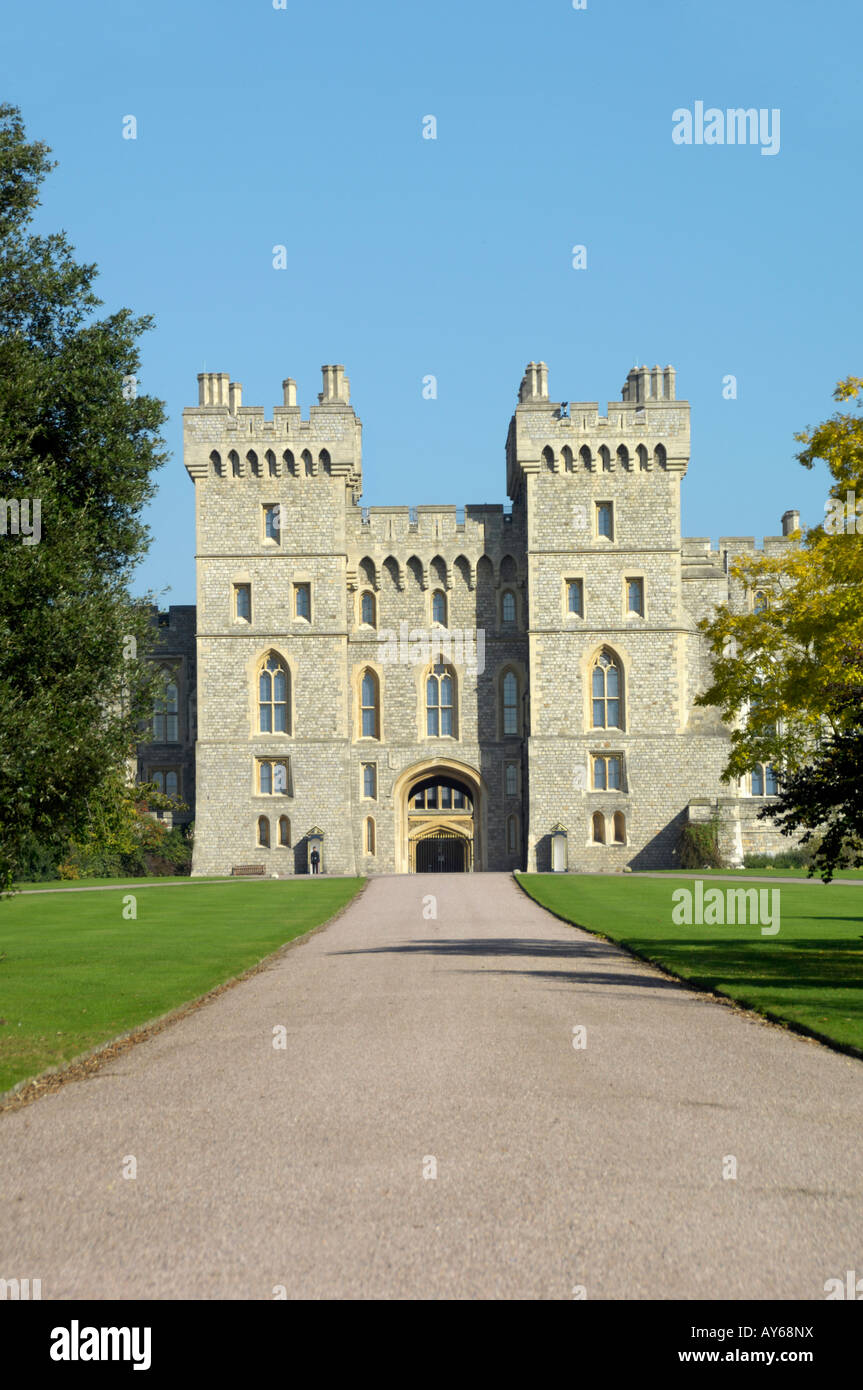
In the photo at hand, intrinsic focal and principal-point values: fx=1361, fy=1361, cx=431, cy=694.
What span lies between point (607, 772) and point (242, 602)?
15.1 metres

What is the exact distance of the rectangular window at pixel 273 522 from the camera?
169 ft

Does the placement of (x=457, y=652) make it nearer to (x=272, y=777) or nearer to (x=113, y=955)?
(x=272, y=777)

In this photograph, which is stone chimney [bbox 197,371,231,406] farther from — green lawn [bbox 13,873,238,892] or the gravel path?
the gravel path

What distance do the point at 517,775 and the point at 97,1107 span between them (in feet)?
144

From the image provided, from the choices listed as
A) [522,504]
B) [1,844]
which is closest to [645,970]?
[1,844]

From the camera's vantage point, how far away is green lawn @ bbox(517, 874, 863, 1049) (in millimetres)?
13609

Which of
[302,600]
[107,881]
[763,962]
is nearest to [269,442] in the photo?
[302,600]

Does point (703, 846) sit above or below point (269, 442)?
below

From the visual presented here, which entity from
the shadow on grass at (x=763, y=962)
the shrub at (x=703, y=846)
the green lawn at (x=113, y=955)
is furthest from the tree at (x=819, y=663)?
the shrub at (x=703, y=846)

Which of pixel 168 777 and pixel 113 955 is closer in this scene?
pixel 113 955

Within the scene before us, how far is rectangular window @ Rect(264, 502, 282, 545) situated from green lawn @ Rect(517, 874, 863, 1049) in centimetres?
2077

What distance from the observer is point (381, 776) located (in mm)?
52188

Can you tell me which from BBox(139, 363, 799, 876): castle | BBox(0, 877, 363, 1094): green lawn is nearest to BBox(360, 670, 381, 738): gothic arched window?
BBox(139, 363, 799, 876): castle

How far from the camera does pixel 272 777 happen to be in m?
50.7
